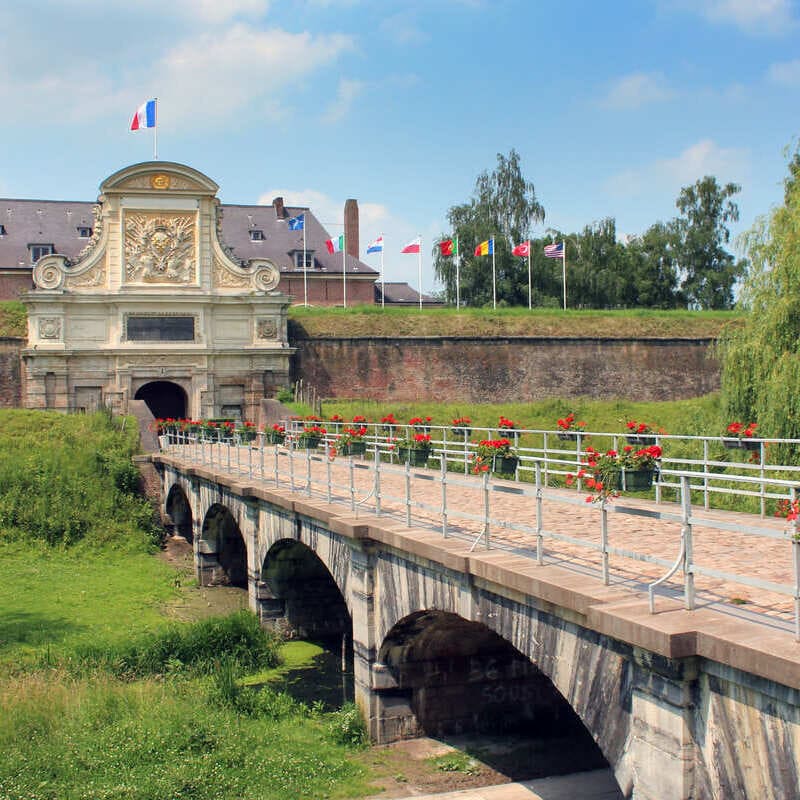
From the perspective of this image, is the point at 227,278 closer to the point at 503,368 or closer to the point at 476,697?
the point at 503,368

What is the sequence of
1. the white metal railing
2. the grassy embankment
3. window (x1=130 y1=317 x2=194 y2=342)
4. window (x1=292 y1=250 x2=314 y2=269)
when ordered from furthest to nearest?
window (x1=292 y1=250 x2=314 y2=269)
window (x1=130 y1=317 x2=194 y2=342)
the grassy embankment
the white metal railing

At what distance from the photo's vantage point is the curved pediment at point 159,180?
34812 millimetres

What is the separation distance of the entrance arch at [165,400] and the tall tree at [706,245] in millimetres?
29917

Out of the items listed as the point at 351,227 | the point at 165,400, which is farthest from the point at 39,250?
the point at 351,227

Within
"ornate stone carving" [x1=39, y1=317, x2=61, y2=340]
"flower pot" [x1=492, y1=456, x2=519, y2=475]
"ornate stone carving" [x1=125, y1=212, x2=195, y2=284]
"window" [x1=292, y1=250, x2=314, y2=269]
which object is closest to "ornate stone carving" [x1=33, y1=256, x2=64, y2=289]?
"ornate stone carving" [x1=39, y1=317, x2=61, y2=340]

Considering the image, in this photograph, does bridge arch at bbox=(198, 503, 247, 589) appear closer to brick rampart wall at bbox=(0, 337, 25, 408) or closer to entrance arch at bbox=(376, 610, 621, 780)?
entrance arch at bbox=(376, 610, 621, 780)

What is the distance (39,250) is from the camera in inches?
1673

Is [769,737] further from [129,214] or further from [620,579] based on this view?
[129,214]

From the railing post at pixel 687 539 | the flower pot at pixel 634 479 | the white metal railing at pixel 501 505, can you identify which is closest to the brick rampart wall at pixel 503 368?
the white metal railing at pixel 501 505

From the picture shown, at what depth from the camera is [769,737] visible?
17.1 ft

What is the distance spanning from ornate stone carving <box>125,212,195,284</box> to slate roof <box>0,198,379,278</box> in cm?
580

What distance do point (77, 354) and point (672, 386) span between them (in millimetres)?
24994

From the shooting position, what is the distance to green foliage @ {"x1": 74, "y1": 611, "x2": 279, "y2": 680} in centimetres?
1432

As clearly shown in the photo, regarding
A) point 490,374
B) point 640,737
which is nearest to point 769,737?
point 640,737
